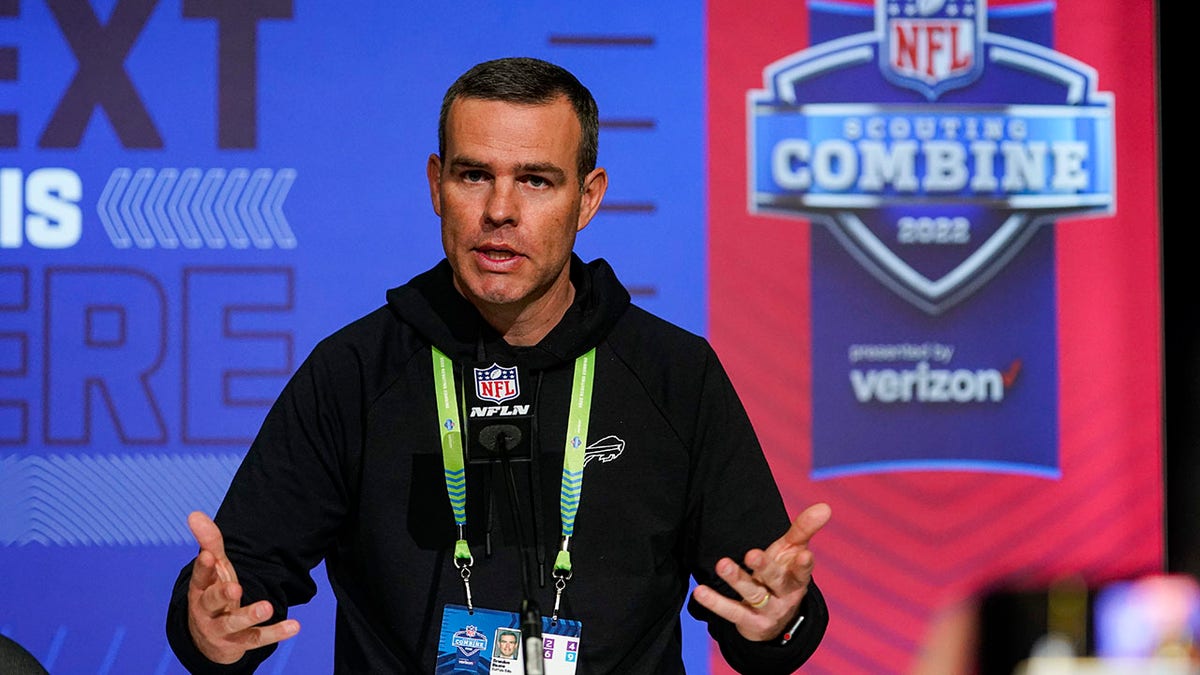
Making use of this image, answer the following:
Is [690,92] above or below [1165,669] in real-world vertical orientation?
above

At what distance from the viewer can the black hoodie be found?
2.00m

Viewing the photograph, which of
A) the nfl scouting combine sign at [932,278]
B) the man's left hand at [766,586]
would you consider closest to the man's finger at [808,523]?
the man's left hand at [766,586]

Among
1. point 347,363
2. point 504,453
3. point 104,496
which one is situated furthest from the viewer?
point 104,496

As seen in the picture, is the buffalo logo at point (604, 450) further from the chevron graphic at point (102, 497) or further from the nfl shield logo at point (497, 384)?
the chevron graphic at point (102, 497)

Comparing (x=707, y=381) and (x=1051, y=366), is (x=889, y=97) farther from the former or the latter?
(x=707, y=381)

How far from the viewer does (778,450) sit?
11.1ft

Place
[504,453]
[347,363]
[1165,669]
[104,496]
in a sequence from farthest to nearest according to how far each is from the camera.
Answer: [104,496]
[347,363]
[504,453]
[1165,669]

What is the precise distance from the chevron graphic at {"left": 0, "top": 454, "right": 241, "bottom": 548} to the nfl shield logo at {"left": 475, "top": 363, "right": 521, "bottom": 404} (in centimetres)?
142

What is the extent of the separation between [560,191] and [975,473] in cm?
177

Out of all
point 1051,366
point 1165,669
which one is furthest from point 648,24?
point 1165,669

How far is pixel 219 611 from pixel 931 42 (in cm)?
243

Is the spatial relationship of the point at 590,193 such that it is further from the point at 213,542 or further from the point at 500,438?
the point at 213,542

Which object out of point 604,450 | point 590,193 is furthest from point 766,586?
point 590,193

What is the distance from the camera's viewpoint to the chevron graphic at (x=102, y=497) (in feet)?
10.8
